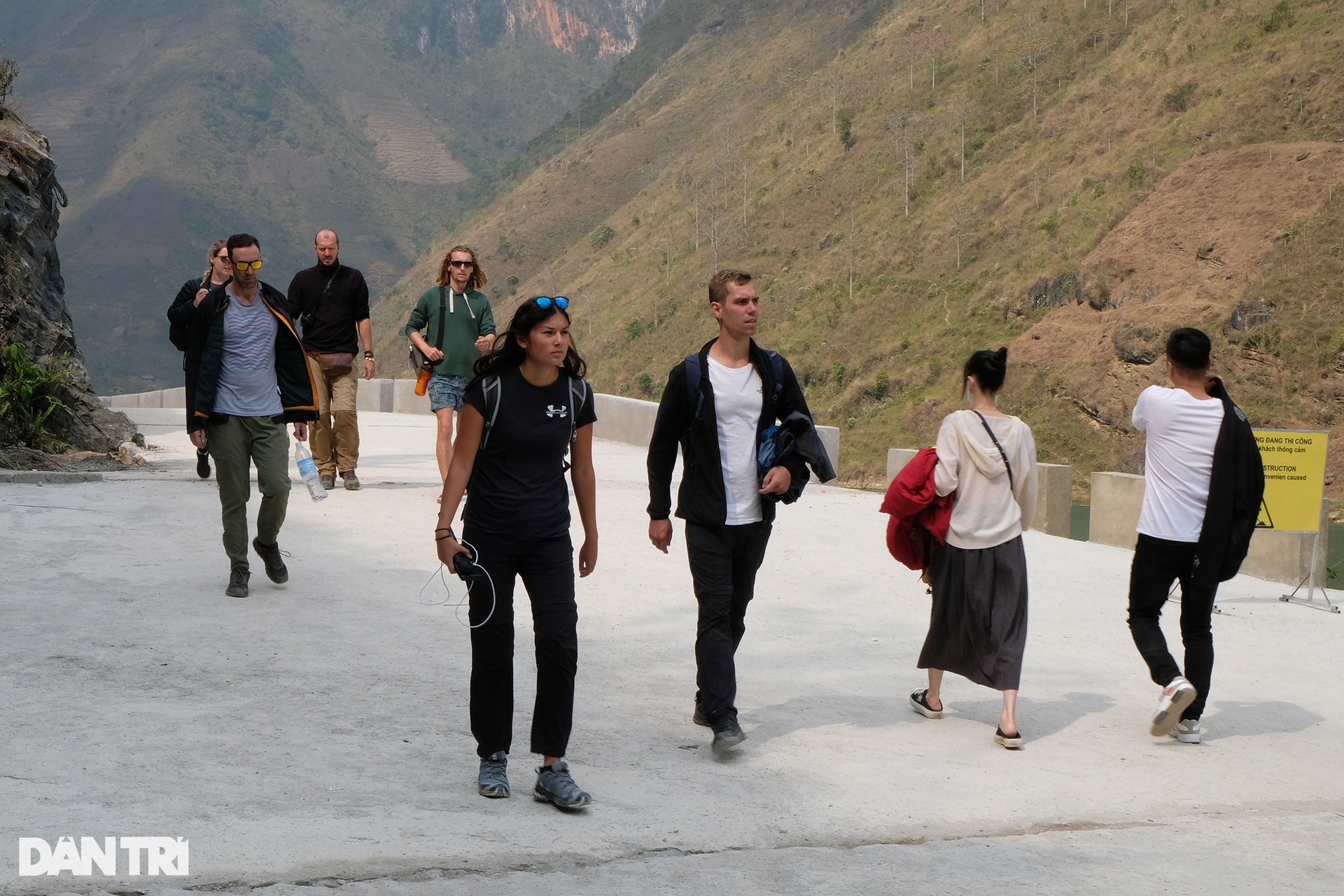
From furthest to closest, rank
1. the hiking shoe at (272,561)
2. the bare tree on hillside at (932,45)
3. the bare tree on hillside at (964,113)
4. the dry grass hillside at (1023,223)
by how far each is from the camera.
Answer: the bare tree on hillside at (932,45) < the bare tree on hillside at (964,113) < the dry grass hillside at (1023,223) < the hiking shoe at (272,561)

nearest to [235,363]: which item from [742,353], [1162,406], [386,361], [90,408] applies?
[742,353]

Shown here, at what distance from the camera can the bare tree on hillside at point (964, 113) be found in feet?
192

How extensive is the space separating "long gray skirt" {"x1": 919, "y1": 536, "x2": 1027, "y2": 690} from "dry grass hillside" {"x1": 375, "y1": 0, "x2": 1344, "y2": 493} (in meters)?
32.2

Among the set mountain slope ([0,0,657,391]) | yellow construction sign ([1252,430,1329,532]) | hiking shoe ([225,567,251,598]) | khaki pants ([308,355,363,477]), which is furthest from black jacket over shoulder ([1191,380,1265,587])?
mountain slope ([0,0,657,391])

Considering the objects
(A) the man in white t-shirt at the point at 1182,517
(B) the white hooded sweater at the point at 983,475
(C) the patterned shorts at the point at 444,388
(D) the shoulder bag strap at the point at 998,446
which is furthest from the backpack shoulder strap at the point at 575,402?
(C) the patterned shorts at the point at 444,388

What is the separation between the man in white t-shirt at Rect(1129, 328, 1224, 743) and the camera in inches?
234

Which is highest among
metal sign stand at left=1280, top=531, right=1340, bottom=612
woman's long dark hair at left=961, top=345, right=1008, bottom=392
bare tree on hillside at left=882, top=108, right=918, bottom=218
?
bare tree on hillside at left=882, top=108, right=918, bottom=218

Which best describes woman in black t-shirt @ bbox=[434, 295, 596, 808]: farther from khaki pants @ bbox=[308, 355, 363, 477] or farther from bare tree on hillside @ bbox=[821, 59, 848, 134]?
bare tree on hillside @ bbox=[821, 59, 848, 134]

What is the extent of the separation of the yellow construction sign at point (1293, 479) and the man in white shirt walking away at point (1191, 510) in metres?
3.81

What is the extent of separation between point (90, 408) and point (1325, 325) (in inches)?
1266

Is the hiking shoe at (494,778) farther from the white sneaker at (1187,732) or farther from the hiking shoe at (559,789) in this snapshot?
the white sneaker at (1187,732)

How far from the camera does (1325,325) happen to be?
37.0 m

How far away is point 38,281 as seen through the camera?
16.6 meters

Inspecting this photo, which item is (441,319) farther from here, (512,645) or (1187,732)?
(1187,732)
